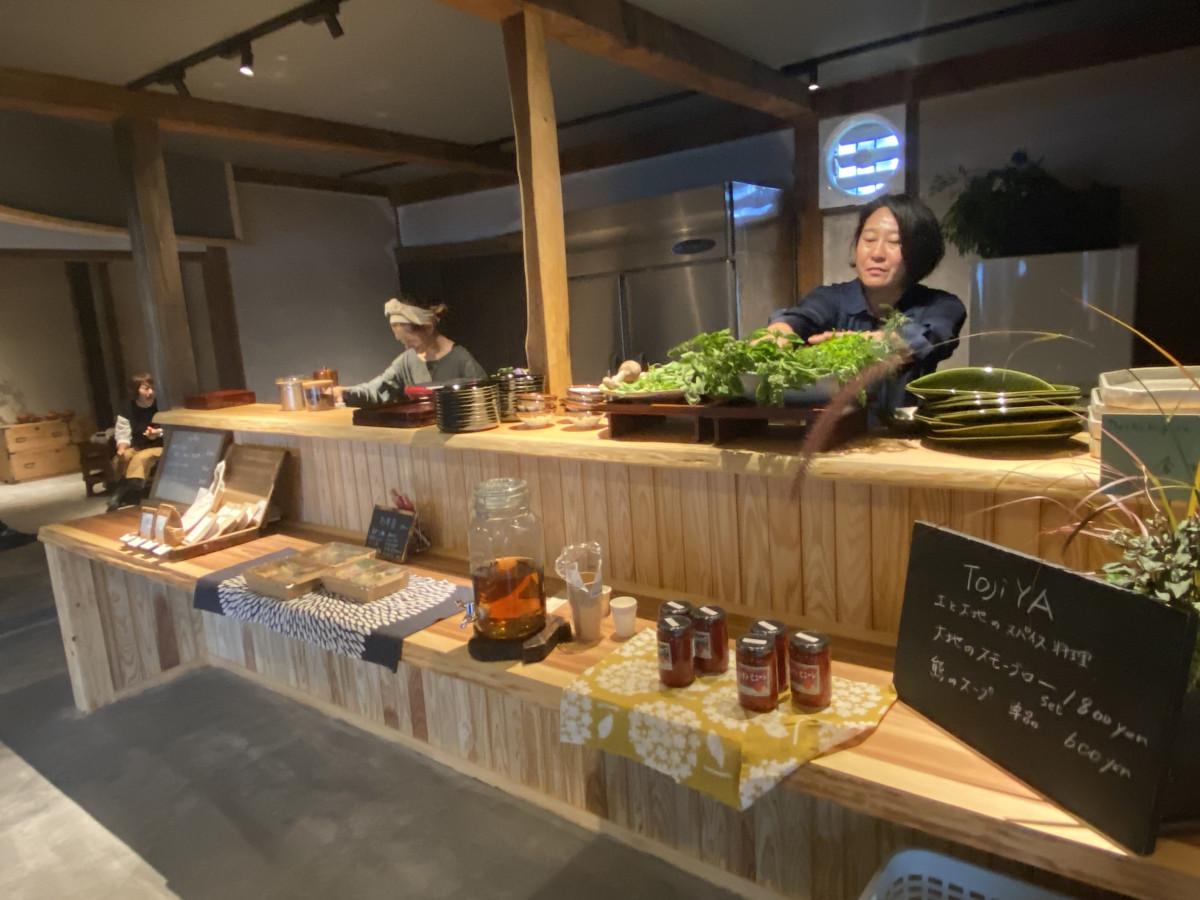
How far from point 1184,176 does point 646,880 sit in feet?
12.1

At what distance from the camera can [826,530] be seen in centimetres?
165

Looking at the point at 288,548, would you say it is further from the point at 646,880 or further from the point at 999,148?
the point at 999,148

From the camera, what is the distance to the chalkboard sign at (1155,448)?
1128mm

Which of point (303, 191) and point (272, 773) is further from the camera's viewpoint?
point (303, 191)

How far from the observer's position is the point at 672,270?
4.52 meters

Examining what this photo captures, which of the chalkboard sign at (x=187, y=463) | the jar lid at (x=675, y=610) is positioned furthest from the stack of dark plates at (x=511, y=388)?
the chalkboard sign at (x=187, y=463)

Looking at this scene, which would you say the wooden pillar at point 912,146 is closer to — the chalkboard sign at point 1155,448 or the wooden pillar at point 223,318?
the chalkboard sign at point 1155,448

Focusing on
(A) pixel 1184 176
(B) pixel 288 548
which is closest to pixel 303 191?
(B) pixel 288 548

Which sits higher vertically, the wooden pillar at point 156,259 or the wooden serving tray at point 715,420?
the wooden pillar at point 156,259

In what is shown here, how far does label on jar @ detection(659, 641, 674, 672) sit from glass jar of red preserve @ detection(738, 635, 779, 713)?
0.14m

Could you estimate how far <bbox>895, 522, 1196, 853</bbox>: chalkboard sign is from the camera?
0.97m

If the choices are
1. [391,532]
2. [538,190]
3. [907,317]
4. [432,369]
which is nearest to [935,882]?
[907,317]

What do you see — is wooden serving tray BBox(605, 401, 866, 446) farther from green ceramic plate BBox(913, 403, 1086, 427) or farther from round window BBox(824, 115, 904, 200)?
round window BBox(824, 115, 904, 200)

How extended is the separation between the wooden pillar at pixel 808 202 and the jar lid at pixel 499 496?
3.14 meters
